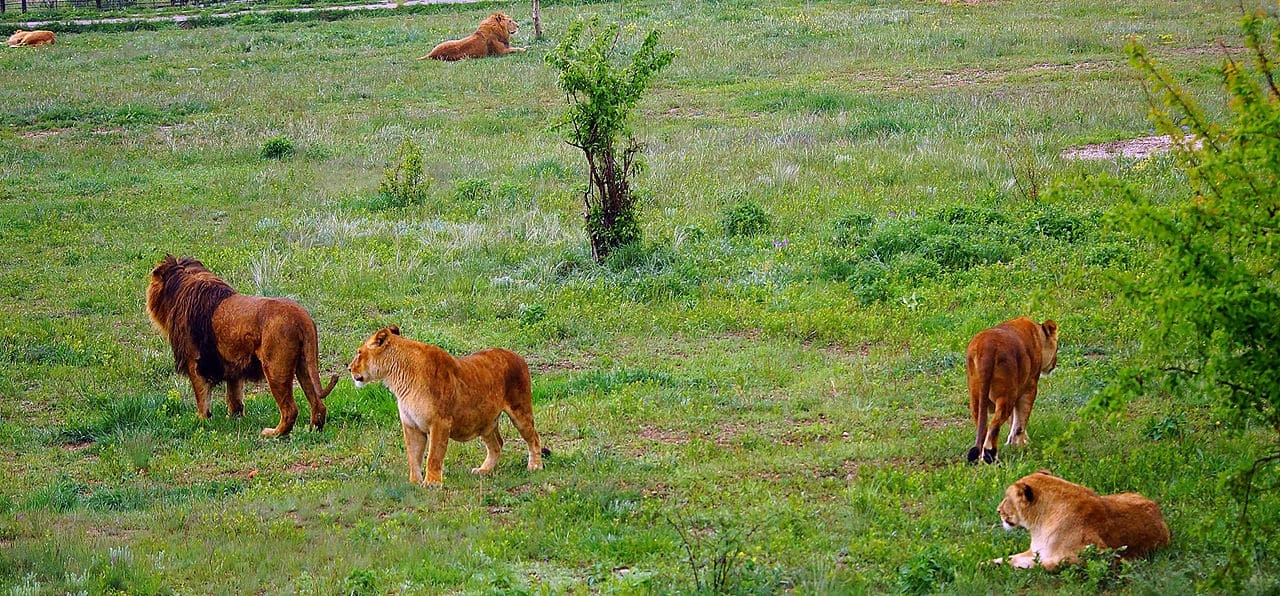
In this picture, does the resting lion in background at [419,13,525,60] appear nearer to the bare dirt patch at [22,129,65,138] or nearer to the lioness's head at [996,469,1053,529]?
the bare dirt patch at [22,129,65,138]

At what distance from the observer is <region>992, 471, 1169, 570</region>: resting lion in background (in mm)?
6168

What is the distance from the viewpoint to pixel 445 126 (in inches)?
888

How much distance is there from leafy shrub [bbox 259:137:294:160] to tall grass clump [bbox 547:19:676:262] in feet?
28.1

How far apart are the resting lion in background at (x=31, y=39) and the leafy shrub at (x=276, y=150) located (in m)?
20.2

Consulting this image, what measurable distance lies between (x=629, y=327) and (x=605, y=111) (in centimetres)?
278

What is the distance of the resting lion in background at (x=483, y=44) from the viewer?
31.4m

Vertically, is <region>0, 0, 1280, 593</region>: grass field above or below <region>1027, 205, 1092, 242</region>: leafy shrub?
below

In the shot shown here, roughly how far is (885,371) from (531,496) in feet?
11.7

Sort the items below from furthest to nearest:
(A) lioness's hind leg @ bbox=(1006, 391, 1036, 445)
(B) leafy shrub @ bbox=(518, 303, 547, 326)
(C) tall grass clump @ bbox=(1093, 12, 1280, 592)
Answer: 1. (B) leafy shrub @ bbox=(518, 303, 547, 326)
2. (A) lioness's hind leg @ bbox=(1006, 391, 1036, 445)
3. (C) tall grass clump @ bbox=(1093, 12, 1280, 592)

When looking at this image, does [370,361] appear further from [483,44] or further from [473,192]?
[483,44]

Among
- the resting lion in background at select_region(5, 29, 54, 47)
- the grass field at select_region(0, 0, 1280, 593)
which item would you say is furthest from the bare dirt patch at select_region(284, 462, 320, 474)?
the resting lion in background at select_region(5, 29, 54, 47)

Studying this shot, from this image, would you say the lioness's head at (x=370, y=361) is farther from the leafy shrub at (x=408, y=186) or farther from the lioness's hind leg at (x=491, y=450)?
the leafy shrub at (x=408, y=186)

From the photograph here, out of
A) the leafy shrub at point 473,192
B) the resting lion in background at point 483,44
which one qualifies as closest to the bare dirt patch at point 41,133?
the resting lion in background at point 483,44

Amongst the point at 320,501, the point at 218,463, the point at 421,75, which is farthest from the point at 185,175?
the point at 320,501
